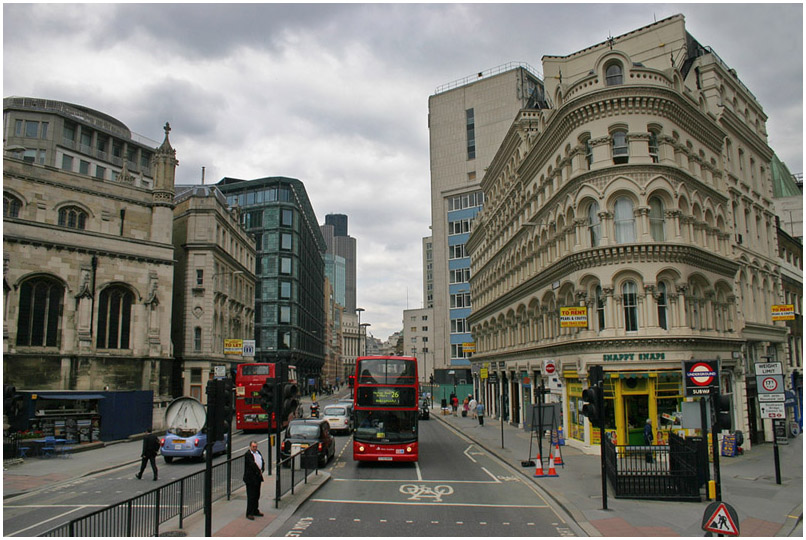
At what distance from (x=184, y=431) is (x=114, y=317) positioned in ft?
50.8

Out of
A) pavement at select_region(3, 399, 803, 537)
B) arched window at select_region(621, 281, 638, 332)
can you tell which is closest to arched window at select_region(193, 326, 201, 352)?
pavement at select_region(3, 399, 803, 537)

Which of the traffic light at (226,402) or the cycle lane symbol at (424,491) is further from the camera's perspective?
the cycle lane symbol at (424,491)

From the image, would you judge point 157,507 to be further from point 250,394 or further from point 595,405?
point 250,394

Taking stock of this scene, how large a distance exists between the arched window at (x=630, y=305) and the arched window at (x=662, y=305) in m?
1.02

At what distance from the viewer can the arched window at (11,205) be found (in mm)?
33125

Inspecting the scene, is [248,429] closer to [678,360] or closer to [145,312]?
[145,312]

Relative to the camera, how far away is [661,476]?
16.2 metres

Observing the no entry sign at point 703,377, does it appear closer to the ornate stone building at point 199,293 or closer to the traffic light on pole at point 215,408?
the traffic light on pole at point 215,408

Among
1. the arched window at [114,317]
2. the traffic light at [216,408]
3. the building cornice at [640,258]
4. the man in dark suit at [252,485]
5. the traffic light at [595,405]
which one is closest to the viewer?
the traffic light at [216,408]

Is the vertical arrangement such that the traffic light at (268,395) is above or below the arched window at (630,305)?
below

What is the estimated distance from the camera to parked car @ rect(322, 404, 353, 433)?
36.1 metres

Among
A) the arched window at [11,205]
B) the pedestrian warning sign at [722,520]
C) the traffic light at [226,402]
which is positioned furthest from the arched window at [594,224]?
the arched window at [11,205]

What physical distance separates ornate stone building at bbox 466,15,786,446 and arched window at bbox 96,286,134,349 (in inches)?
965

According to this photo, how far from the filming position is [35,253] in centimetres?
3259
